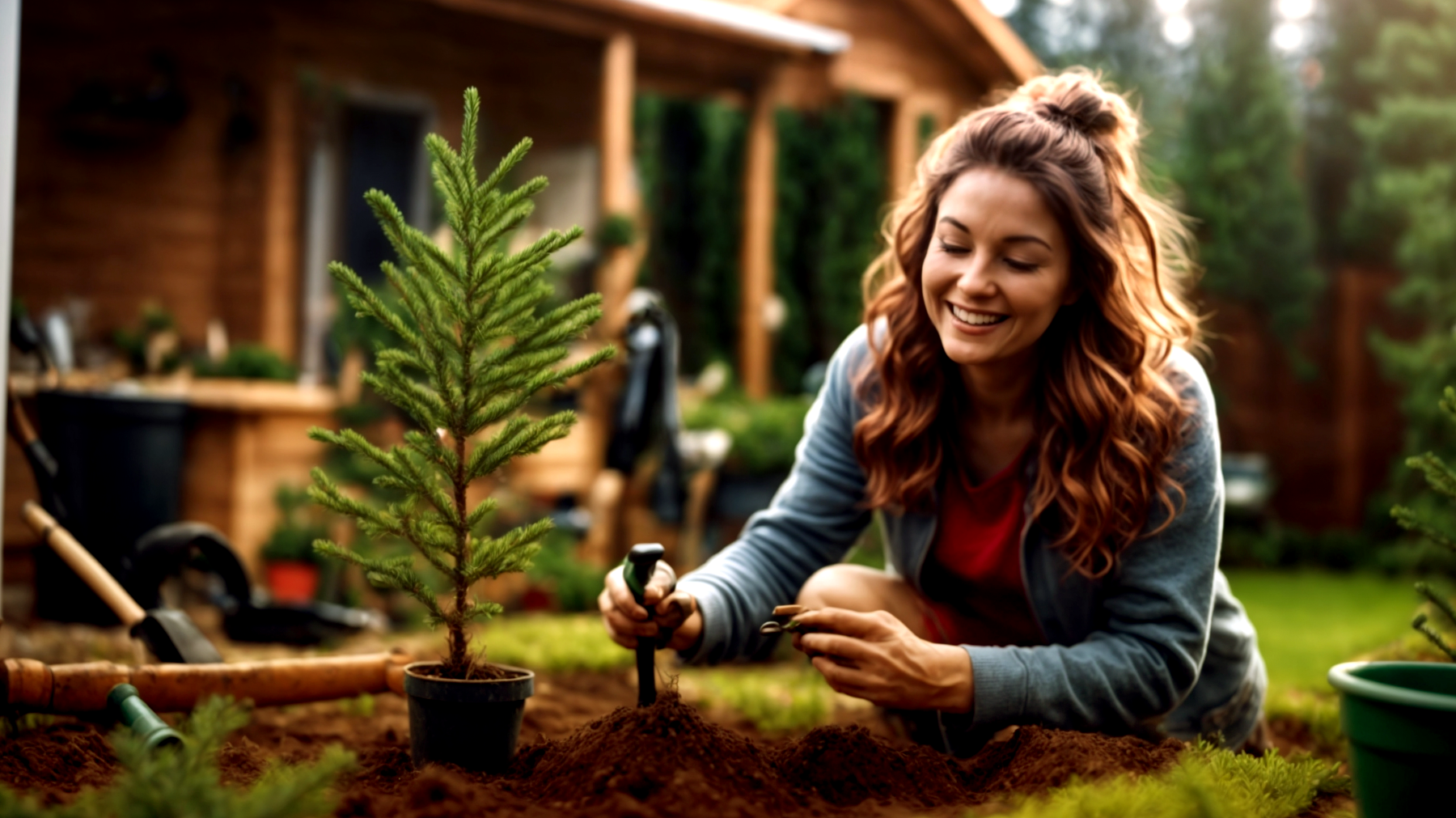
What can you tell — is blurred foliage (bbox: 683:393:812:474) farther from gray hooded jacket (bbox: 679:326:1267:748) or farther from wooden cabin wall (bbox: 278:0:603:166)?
gray hooded jacket (bbox: 679:326:1267:748)

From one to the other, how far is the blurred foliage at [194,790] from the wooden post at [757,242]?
6.64 metres

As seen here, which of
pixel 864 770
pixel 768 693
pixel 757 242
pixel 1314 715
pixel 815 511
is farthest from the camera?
pixel 757 242

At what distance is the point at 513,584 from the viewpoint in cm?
602

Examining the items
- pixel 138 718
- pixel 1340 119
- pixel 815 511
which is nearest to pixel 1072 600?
pixel 815 511

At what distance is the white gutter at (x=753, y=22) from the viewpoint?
7250 millimetres

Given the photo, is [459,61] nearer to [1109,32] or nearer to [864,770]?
[864,770]

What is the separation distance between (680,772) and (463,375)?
2.40 feet

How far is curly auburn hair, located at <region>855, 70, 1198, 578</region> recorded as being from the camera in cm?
237

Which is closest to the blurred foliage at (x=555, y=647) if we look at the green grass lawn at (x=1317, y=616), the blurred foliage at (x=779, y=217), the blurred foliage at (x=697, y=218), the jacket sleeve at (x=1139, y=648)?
the jacket sleeve at (x=1139, y=648)

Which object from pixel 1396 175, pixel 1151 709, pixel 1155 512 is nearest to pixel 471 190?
pixel 1155 512

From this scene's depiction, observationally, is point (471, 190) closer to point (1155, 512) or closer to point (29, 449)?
point (1155, 512)

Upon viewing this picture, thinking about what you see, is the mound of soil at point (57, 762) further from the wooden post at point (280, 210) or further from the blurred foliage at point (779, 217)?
the blurred foliage at point (779, 217)

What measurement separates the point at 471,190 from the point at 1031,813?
48.8 inches

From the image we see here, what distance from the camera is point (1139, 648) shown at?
7.72ft
